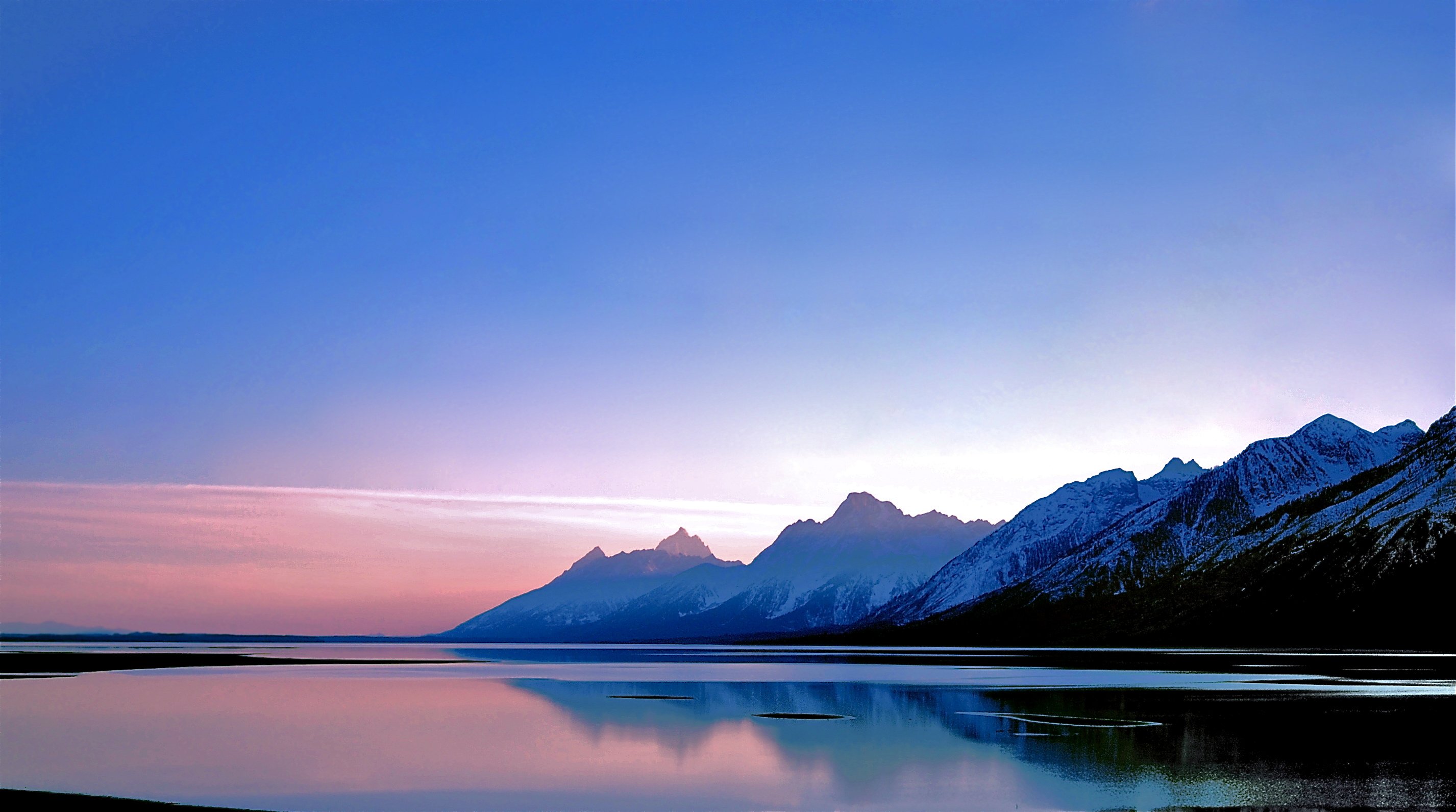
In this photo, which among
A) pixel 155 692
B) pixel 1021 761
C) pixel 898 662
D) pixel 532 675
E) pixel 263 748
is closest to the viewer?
pixel 1021 761

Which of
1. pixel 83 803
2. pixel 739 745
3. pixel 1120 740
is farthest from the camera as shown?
pixel 739 745

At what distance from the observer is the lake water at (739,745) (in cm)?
3972

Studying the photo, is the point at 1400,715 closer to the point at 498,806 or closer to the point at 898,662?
the point at 498,806

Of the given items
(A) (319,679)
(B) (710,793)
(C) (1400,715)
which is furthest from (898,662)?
(B) (710,793)

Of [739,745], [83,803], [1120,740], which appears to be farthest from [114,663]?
[1120,740]

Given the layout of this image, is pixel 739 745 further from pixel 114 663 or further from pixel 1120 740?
pixel 114 663

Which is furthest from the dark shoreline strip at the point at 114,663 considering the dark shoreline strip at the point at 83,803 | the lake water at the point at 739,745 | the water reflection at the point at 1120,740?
the dark shoreline strip at the point at 83,803

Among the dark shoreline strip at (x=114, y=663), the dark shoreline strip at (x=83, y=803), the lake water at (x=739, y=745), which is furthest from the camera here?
the dark shoreline strip at (x=114, y=663)

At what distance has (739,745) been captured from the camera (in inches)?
2180

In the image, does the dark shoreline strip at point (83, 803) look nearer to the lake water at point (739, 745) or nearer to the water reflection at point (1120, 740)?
the lake water at point (739, 745)

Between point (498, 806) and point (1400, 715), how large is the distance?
55.7 m

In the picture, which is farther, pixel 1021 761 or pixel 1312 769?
pixel 1021 761

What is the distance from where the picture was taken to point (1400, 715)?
65562 mm

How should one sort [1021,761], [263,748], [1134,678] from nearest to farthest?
[1021,761] < [263,748] < [1134,678]
